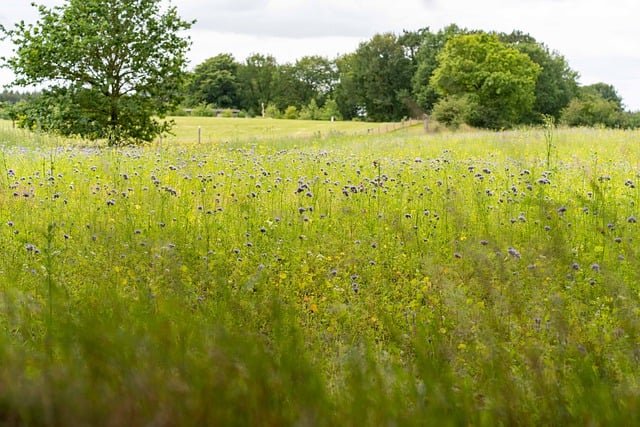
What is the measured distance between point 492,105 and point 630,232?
173 feet

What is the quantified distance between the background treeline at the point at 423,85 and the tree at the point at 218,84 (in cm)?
14

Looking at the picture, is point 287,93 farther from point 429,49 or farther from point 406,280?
point 406,280

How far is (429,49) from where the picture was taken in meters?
67.7

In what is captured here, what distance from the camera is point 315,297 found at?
414 centimetres

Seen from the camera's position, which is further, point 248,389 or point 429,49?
point 429,49

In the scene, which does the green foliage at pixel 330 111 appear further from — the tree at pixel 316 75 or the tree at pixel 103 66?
the tree at pixel 103 66

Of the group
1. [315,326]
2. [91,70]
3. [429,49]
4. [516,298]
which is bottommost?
[315,326]

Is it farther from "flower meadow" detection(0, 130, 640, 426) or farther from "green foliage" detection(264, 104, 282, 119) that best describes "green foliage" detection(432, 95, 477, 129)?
"green foliage" detection(264, 104, 282, 119)

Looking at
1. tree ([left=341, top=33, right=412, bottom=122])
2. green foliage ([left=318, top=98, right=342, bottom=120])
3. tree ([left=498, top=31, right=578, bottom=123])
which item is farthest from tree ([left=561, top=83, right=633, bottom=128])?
green foliage ([left=318, top=98, right=342, bottom=120])

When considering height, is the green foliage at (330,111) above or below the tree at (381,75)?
below

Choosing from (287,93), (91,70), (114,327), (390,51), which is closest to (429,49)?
(390,51)

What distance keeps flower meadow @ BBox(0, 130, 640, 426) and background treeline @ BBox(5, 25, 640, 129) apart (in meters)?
33.1

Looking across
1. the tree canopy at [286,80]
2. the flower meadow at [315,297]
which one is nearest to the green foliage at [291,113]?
the tree canopy at [286,80]

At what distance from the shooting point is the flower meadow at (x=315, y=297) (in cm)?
104
